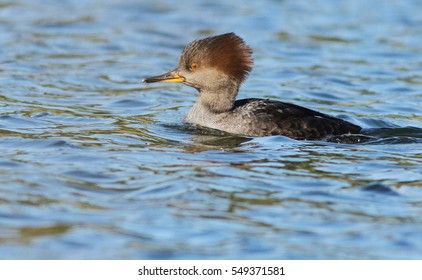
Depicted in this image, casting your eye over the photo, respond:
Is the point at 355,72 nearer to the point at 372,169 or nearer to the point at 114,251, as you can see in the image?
the point at 372,169

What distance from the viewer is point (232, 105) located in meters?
11.3

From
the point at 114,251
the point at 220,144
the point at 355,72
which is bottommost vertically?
the point at 114,251

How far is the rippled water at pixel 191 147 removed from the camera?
736 centimetres

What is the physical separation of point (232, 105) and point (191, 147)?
3.99 ft

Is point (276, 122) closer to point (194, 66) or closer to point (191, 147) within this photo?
point (191, 147)

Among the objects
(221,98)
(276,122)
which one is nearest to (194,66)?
(221,98)

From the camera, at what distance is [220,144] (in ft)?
34.8

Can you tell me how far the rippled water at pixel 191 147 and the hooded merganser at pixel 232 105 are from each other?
0.21 m

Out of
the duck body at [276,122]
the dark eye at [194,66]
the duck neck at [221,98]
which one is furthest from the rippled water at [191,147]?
the dark eye at [194,66]

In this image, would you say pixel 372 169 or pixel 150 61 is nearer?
pixel 372 169

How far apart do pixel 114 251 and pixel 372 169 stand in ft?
11.8

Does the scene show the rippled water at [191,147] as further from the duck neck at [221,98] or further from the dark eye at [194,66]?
the dark eye at [194,66]

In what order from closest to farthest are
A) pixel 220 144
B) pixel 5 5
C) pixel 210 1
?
pixel 220 144 → pixel 5 5 → pixel 210 1

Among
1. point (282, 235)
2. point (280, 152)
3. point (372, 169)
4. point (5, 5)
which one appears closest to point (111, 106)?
point (280, 152)
